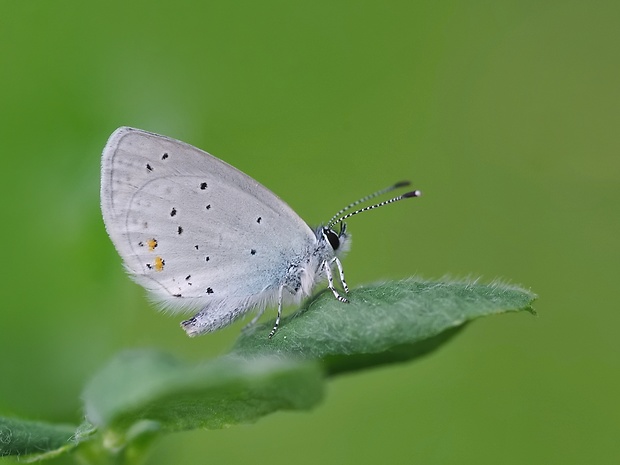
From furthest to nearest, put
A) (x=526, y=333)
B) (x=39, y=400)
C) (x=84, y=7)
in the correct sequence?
(x=526, y=333), (x=84, y=7), (x=39, y=400)

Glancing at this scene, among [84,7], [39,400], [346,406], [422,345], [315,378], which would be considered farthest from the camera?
[346,406]

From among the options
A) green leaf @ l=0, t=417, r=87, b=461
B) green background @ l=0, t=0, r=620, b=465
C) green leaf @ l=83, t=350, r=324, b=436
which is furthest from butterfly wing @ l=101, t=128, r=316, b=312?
green leaf @ l=83, t=350, r=324, b=436

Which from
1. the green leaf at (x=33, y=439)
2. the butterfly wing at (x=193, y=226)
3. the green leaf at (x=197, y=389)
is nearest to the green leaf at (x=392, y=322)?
the green leaf at (x=197, y=389)

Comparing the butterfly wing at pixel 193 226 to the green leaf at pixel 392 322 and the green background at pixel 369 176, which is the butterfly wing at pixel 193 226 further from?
the green leaf at pixel 392 322

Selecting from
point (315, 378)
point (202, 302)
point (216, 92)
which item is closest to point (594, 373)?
point (202, 302)

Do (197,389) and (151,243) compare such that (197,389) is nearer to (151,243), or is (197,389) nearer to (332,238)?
(151,243)

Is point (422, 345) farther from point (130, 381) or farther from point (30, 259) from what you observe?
point (30, 259)

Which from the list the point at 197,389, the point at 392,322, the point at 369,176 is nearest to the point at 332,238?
the point at 392,322
